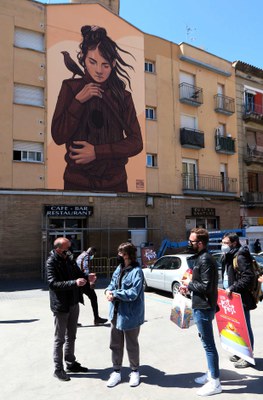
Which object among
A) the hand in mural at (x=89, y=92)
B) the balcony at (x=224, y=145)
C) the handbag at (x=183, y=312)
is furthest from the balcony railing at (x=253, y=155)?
the handbag at (x=183, y=312)

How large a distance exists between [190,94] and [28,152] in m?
10.8

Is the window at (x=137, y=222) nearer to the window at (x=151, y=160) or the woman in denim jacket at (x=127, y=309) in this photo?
the window at (x=151, y=160)

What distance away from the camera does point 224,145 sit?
72.2 ft

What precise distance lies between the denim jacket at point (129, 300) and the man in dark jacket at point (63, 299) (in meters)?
0.52

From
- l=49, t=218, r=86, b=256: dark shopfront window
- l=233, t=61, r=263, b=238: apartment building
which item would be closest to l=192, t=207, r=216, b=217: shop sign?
l=233, t=61, r=263, b=238: apartment building

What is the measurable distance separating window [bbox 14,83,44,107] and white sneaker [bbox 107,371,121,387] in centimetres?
1462

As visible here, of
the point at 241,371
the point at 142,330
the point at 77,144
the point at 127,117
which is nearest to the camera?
the point at 241,371

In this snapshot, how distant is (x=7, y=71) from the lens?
16125 mm

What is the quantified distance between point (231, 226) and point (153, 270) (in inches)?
453

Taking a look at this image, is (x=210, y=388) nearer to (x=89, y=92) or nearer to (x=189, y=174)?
(x=89, y=92)

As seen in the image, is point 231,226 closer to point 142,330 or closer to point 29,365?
point 142,330

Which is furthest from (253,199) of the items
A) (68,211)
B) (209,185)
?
(68,211)

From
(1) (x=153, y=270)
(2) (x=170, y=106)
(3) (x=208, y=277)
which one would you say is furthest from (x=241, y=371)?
(2) (x=170, y=106)

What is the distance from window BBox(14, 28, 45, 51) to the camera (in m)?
16.7
